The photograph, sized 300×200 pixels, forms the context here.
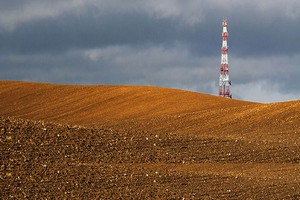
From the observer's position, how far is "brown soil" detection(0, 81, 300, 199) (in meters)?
20.7

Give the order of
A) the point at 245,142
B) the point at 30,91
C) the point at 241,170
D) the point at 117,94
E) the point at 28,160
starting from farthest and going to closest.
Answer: the point at 30,91, the point at 117,94, the point at 245,142, the point at 241,170, the point at 28,160

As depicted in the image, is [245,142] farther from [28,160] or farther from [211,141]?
[28,160]

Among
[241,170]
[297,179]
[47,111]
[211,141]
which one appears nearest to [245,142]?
[211,141]

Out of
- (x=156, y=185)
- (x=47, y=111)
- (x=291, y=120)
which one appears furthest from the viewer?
(x=47, y=111)

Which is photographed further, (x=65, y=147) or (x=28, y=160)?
(x=65, y=147)

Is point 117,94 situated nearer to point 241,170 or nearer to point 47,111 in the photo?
point 47,111

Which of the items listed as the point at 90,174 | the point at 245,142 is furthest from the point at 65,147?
the point at 245,142

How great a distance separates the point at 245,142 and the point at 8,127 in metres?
9.37

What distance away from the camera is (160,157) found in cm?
2673

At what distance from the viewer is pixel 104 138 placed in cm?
2814

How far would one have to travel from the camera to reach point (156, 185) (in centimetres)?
2133

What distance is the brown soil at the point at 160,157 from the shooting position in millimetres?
20688

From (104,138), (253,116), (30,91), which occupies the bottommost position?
(104,138)

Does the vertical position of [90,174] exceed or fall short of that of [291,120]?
it falls short
